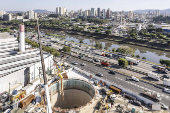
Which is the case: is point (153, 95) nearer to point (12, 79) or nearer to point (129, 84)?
point (129, 84)

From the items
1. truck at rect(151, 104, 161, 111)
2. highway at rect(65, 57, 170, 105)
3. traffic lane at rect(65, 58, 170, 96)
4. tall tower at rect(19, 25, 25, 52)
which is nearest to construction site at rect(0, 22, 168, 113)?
tall tower at rect(19, 25, 25, 52)

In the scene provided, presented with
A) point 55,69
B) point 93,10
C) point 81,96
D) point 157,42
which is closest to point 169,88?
point 81,96

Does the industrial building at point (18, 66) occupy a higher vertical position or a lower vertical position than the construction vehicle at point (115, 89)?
higher

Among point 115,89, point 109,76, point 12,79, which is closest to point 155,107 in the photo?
point 115,89

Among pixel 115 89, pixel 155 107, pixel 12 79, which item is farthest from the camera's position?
pixel 12 79

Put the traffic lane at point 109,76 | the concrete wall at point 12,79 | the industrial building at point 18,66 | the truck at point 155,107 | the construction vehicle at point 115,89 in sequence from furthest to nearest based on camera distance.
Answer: the traffic lane at point 109,76
the industrial building at point 18,66
the construction vehicle at point 115,89
the concrete wall at point 12,79
the truck at point 155,107

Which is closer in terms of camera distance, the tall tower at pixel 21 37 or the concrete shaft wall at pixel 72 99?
the concrete shaft wall at pixel 72 99

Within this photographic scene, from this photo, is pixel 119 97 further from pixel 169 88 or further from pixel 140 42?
pixel 140 42

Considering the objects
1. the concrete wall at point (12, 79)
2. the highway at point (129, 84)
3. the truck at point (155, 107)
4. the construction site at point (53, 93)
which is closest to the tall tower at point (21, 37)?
the construction site at point (53, 93)

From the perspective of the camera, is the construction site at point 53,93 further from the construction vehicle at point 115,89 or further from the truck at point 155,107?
the truck at point 155,107
